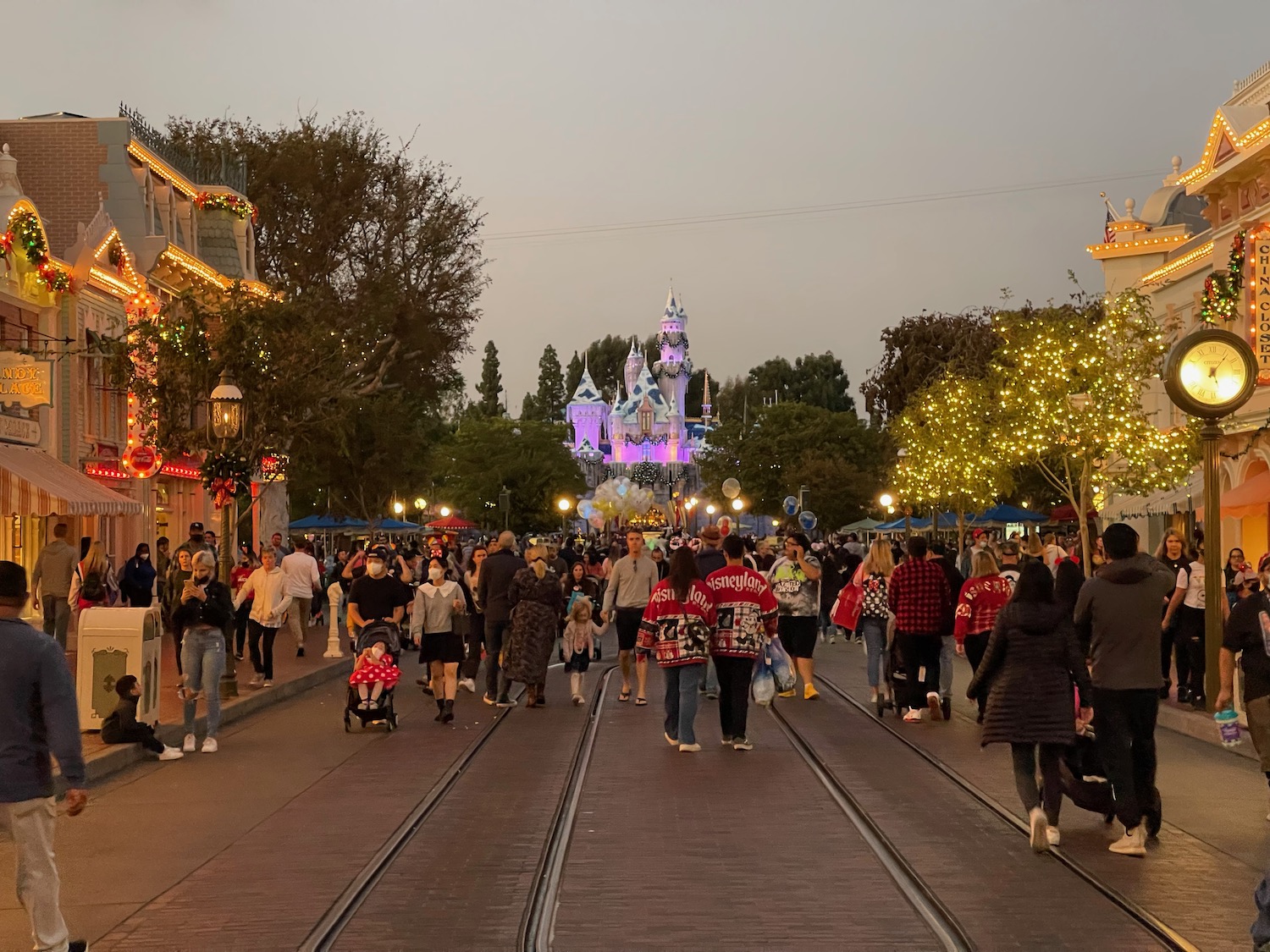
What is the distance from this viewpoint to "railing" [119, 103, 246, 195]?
36375 millimetres

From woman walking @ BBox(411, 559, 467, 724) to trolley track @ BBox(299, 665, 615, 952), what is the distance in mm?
2706

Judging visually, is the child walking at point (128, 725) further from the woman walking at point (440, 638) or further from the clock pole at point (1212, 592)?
the clock pole at point (1212, 592)

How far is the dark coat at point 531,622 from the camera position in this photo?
17.5 m

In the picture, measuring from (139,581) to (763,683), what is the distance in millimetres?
12704

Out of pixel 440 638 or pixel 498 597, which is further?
pixel 498 597

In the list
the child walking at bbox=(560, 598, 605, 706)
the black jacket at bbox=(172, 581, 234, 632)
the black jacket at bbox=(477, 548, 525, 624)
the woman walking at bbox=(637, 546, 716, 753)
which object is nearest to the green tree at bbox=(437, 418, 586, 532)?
the child walking at bbox=(560, 598, 605, 706)

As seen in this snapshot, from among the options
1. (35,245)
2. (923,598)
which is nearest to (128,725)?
(923,598)

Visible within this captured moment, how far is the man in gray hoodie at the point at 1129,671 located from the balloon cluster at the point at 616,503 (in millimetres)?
97143

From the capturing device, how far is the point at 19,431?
87.6 feet

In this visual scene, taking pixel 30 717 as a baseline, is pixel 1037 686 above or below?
below

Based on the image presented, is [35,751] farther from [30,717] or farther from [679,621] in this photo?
[679,621]

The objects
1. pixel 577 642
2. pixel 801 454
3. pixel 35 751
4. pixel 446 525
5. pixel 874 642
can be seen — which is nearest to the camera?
pixel 35 751

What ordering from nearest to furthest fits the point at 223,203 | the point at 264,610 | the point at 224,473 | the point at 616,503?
the point at 264,610
the point at 224,473
the point at 223,203
the point at 616,503

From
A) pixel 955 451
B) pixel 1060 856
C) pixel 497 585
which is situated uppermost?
pixel 955 451
